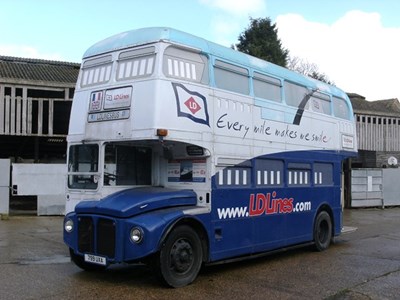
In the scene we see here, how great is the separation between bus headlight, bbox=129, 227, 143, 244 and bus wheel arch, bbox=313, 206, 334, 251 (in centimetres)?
526

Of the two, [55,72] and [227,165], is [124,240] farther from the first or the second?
[55,72]

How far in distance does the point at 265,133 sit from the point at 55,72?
1487cm

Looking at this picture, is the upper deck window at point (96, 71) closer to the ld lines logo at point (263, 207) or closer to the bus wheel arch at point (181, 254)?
the bus wheel arch at point (181, 254)

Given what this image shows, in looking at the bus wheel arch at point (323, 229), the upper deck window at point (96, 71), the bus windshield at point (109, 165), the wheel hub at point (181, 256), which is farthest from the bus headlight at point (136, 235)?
the bus wheel arch at point (323, 229)

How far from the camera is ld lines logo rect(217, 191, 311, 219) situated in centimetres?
848

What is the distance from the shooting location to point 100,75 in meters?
8.28

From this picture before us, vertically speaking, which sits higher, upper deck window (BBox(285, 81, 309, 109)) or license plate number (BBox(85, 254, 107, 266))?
upper deck window (BBox(285, 81, 309, 109))

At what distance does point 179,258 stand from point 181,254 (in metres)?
0.07

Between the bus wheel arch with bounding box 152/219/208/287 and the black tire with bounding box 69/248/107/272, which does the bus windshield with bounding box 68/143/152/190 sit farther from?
the bus wheel arch with bounding box 152/219/208/287

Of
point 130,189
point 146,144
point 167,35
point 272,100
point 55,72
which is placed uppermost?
point 55,72

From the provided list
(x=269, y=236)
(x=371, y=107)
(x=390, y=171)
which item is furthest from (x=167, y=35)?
(x=371, y=107)

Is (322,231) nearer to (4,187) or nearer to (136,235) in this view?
(136,235)

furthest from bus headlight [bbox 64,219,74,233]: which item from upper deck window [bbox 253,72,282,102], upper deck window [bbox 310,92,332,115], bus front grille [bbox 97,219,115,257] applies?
upper deck window [bbox 310,92,332,115]

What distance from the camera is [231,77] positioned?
876 centimetres
